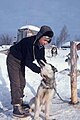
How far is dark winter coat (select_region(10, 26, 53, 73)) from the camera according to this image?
4391 millimetres

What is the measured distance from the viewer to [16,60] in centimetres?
482

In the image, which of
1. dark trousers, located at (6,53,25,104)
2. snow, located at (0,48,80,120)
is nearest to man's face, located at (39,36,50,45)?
dark trousers, located at (6,53,25,104)

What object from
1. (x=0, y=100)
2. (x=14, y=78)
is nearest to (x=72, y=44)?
(x=14, y=78)

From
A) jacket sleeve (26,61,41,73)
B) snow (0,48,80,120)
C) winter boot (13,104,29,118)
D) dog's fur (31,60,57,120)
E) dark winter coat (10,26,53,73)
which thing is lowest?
snow (0,48,80,120)

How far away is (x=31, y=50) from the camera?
446cm

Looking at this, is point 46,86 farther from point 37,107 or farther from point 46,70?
point 37,107

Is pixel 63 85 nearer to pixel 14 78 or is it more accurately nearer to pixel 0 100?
pixel 0 100

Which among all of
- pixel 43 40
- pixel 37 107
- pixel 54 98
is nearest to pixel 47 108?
pixel 37 107

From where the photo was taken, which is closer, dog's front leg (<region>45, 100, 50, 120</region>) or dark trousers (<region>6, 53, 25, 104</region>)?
dog's front leg (<region>45, 100, 50, 120</region>)

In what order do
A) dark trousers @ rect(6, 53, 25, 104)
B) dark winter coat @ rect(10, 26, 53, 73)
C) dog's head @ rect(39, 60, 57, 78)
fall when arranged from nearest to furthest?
dog's head @ rect(39, 60, 57, 78)
dark winter coat @ rect(10, 26, 53, 73)
dark trousers @ rect(6, 53, 25, 104)

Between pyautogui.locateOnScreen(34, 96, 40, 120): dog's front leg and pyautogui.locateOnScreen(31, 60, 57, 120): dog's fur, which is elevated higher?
pyautogui.locateOnScreen(31, 60, 57, 120): dog's fur

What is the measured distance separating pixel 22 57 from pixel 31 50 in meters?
0.36

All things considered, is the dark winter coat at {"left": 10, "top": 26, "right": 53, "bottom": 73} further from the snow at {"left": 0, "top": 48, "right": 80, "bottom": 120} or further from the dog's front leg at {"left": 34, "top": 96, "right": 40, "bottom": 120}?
the snow at {"left": 0, "top": 48, "right": 80, "bottom": 120}

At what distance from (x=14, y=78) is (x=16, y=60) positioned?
311 mm
